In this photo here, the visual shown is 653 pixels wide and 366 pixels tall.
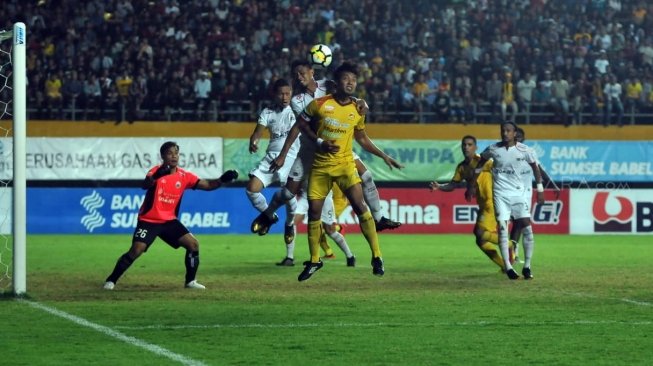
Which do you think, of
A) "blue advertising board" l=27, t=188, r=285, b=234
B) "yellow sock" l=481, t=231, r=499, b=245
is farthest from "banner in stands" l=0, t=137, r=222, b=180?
"yellow sock" l=481, t=231, r=499, b=245

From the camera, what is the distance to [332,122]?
1384 cm

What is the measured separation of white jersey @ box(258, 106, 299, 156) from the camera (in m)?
17.6

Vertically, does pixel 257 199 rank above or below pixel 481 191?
below

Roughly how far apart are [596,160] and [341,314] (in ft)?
76.1

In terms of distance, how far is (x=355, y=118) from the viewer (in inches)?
547

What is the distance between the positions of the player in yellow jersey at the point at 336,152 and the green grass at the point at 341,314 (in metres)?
0.61

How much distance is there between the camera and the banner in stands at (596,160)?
33156mm

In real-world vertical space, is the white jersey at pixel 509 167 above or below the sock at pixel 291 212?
above

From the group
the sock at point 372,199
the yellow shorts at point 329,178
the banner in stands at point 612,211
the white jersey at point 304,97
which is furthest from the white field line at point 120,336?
the banner in stands at point 612,211

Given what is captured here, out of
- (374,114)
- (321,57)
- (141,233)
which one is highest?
(321,57)

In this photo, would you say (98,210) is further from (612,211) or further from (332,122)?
(332,122)

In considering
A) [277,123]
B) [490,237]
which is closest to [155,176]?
[277,123]

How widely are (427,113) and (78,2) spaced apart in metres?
11.0

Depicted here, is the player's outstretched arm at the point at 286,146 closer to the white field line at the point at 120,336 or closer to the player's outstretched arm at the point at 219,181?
the player's outstretched arm at the point at 219,181
